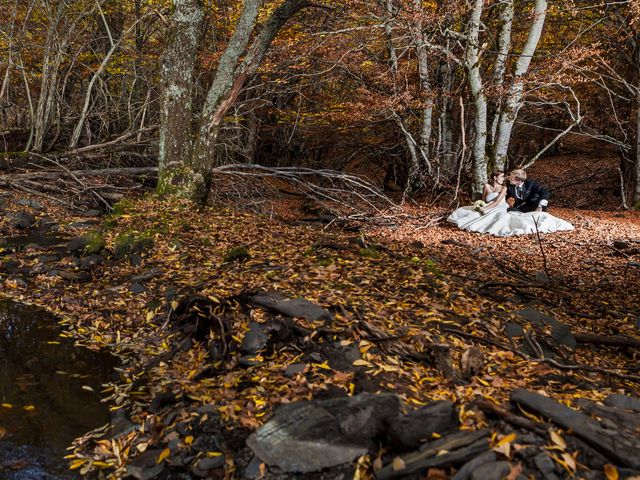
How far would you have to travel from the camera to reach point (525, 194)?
9992mm

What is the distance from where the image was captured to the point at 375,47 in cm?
1394

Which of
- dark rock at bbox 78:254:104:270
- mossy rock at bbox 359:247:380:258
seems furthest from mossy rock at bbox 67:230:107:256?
mossy rock at bbox 359:247:380:258

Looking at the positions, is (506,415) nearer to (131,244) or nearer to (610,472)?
(610,472)

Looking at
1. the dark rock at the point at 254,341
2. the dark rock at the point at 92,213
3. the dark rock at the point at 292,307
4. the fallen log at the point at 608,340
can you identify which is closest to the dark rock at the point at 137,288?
the dark rock at the point at 292,307

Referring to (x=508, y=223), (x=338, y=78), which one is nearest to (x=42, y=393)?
(x=508, y=223)

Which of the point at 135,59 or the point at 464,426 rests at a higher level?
the point at 135,59

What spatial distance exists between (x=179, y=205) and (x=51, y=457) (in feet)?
18.4

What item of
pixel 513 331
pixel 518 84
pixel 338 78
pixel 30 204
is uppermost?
pixel 338 78

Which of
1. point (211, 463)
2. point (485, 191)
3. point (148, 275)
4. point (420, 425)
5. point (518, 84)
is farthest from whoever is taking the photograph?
point (485, 191)

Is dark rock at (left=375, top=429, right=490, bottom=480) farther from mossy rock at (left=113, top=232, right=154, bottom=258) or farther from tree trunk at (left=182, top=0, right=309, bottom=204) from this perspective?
tree trunk at (left=182, top=0, right=309, bottom=204)

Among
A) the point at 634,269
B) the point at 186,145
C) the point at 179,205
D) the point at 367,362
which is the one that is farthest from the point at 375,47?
the point at 367,362

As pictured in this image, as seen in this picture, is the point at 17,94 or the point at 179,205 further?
the point at 17,94

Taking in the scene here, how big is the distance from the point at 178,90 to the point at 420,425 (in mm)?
7504

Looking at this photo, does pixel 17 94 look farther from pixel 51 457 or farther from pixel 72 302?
pixel 51 457
